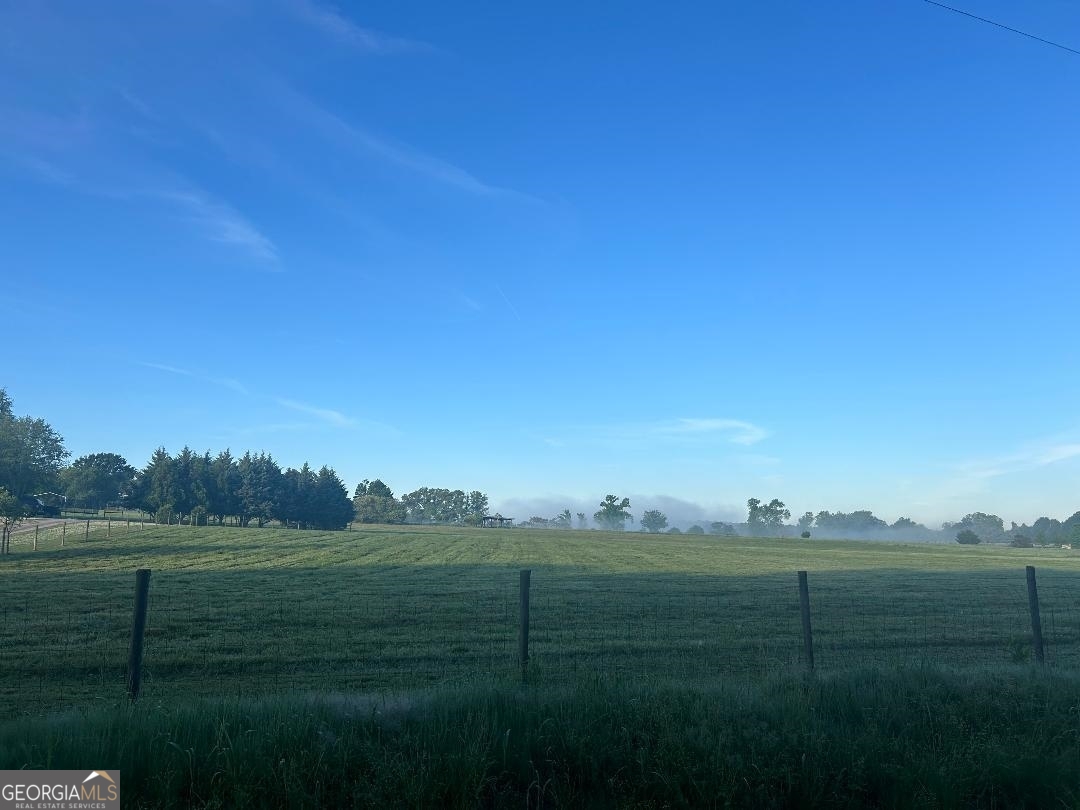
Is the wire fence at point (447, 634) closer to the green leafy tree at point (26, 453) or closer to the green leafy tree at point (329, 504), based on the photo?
the green leafy tree at point (26, 453)

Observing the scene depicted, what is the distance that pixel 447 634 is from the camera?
1555 centimetres

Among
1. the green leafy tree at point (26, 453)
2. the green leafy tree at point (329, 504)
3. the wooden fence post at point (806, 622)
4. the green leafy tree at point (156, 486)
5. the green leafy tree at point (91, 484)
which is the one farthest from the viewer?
the green leafy tree at point (91, 484)

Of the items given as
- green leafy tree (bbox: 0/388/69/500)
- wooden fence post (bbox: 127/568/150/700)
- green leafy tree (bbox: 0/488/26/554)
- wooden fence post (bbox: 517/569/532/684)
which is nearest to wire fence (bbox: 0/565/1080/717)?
wooden fence post (bbox: 517/569/532/684)

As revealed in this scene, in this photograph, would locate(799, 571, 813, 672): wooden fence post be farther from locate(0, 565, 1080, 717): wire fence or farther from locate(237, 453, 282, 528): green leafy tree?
locate(237, 453, 282, 528): green leafy tree

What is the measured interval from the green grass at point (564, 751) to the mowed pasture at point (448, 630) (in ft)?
5.79

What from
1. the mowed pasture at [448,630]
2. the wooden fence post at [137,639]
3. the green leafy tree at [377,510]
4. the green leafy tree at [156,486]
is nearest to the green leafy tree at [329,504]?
the green leafy tree at [156,486]

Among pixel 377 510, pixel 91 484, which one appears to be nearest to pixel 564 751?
pixel 91 484

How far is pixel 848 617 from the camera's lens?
19500 mm

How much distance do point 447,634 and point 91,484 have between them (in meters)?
152

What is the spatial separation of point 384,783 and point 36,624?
50.3ft

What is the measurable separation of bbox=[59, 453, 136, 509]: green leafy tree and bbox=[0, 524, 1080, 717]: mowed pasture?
117 m

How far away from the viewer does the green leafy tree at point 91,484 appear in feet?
432

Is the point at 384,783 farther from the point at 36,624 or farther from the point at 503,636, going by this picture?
the point at 36,624

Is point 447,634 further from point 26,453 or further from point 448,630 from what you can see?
point 26,453
